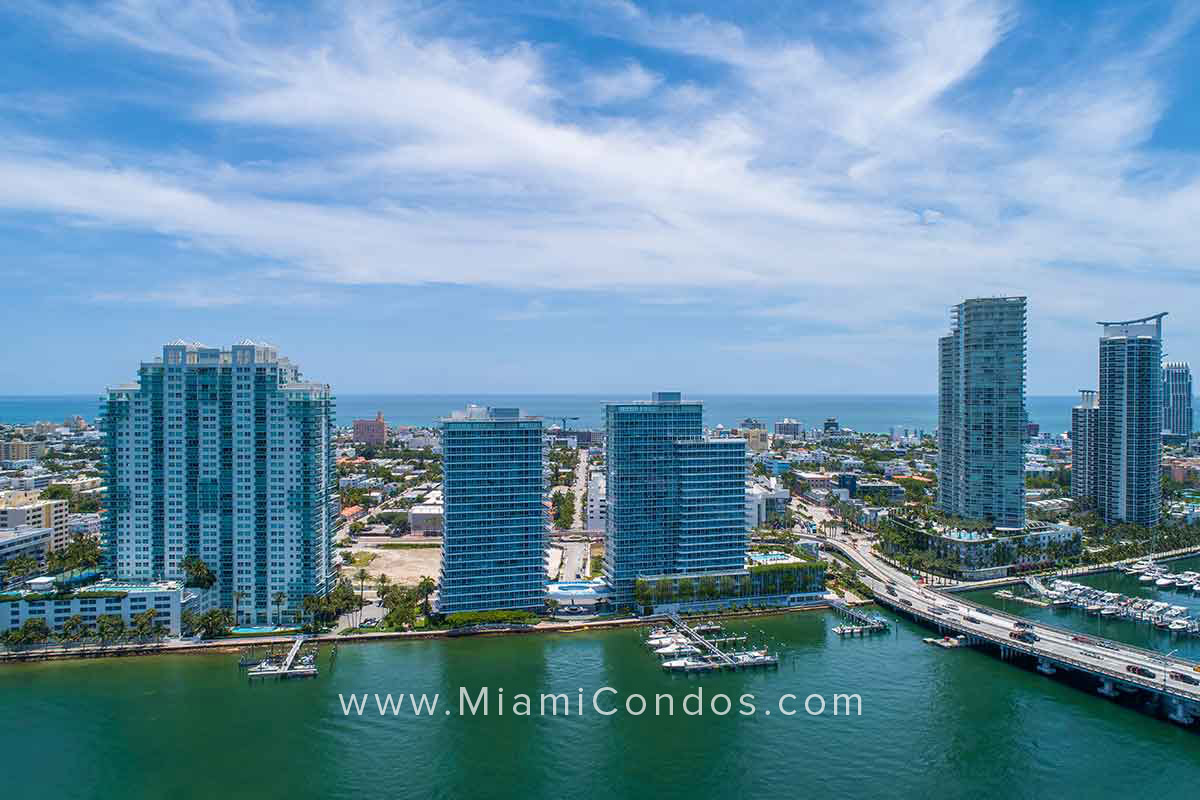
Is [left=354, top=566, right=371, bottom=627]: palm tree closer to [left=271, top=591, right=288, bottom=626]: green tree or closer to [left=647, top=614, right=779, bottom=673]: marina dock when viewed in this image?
[left=271, top=591, right=288, bottom=626]: green tree

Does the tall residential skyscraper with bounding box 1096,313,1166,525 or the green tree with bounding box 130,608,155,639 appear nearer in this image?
the green tree with bounding box 130,608,155,639

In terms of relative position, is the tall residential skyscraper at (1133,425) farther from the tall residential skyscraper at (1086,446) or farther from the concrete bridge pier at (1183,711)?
the concrete bridge pier at (1183,711)

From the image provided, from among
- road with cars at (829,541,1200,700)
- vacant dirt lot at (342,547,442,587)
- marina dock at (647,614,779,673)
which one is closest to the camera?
road with cars at (829,541,1200,700)

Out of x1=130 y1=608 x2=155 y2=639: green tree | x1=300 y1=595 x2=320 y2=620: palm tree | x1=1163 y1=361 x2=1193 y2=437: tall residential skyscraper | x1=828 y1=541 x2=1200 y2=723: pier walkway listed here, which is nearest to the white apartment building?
x1=828 y1=541 x2=1200 y2=723: pier walkway

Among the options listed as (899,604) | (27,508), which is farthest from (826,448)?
(27,508)

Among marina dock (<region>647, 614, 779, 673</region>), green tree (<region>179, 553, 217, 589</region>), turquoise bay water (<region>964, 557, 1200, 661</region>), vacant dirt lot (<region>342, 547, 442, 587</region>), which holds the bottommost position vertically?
turquoise bay water (<region>964, 557, 1200, 661</region>)

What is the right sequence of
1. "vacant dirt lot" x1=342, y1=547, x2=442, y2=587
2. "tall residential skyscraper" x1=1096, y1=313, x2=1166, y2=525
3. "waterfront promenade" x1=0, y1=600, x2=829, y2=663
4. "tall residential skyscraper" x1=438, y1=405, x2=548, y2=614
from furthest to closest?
1. "tall residential skyscraper" x1=1096, y1=313, x2=1166, y2=525
2. "vacant dirt lot" x1=342, y1=547, x2=442, y2=587
3. "tall residential skyscraper" x1=438, y1=405, x2=548, y2=614
4. "waterfront promenade" x1=0, y1=600, x2=829, y2=663

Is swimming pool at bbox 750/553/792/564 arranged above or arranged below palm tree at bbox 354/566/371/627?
above
